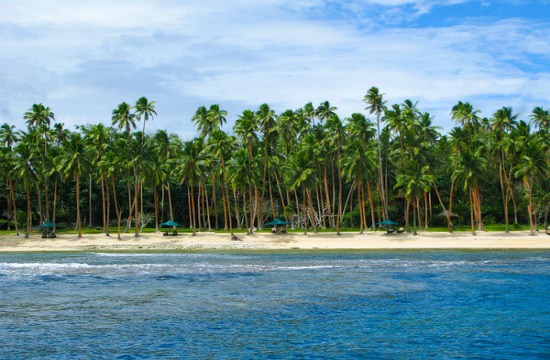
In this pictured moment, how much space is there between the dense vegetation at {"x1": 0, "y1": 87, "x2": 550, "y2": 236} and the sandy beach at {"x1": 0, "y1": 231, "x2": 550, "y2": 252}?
3050 millimetres

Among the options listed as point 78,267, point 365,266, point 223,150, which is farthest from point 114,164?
point 365,266

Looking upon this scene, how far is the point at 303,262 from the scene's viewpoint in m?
44.9

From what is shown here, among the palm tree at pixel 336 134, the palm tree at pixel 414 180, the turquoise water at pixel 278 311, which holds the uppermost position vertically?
the palm tree at pixel 336 134

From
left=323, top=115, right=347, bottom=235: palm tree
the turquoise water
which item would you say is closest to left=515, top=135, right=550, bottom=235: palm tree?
left=323, top=115, right=347, bottom=235: palm tree

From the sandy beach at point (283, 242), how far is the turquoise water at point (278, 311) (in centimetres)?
1728

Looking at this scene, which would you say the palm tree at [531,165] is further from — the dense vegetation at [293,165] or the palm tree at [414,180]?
the palm tree at [414,180]

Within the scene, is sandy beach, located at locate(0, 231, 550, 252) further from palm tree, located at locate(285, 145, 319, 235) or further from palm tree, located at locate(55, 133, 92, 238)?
palm tree, located at locate(55, 133, 92, 238)

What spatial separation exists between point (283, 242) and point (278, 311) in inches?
1625

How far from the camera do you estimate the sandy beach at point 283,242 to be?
60.2 meters

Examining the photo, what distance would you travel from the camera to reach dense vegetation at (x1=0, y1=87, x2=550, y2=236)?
225 feet

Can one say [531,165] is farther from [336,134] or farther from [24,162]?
[24,162]

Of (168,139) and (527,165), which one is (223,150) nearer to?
(168,139)

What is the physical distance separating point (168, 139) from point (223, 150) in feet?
59.0

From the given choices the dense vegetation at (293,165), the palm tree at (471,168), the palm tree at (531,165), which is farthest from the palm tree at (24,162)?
the palm tree at (531,165)
